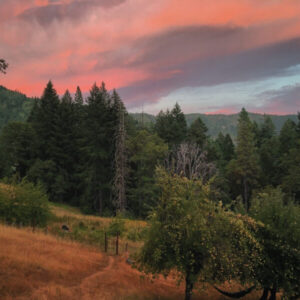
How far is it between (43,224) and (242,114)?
62334mm

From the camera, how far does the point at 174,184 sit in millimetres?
14703

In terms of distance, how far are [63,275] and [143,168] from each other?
3542 cm

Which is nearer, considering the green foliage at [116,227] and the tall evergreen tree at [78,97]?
the green foliage at [116,227]

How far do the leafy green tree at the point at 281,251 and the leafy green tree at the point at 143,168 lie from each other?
115 ft

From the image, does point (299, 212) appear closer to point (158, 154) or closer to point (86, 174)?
point (158, 154)

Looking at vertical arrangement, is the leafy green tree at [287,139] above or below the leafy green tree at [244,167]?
above

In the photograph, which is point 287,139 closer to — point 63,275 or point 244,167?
point 244,167

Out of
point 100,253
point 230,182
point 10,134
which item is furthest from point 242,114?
point 100,253

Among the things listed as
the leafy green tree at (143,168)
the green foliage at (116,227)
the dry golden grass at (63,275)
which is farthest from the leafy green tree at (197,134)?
the dry golden grass at (63,275)

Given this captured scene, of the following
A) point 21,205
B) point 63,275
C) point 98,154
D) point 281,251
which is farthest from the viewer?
point 98,154

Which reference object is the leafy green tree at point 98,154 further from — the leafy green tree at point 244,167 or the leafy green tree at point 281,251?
the leafy green tree at point 281,251

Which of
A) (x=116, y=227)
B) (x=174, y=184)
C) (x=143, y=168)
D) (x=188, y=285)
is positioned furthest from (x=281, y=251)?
(x=143, y=168)

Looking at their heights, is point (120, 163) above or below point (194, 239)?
above

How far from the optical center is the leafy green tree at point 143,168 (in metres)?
51.8
